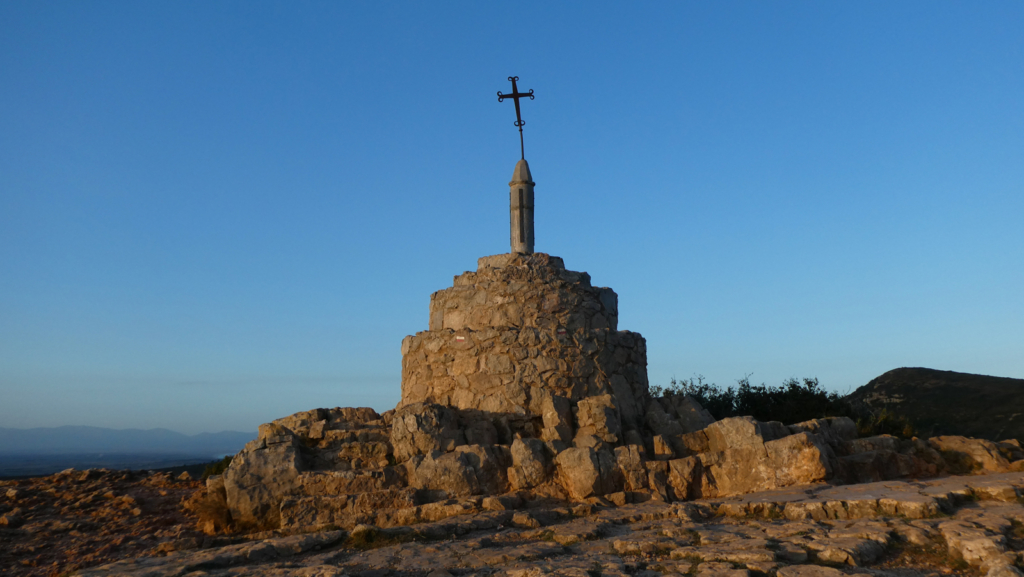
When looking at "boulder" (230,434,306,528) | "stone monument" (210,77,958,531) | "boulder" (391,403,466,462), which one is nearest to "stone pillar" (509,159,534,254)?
"stone monument" (210,77,958,531)

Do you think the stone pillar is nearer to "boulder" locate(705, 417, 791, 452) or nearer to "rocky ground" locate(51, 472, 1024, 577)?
"boulder" locate(705, 417, 791, 452)

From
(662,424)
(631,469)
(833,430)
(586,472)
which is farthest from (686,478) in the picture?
(833,430)

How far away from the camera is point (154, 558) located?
7.92 m

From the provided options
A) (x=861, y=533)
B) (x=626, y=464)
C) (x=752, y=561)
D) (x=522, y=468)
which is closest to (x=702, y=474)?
(x=626, y=464)

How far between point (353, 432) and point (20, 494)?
5.98 meters

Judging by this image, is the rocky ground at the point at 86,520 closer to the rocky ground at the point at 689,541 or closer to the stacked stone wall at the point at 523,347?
the rocky ground at the point at 689,541

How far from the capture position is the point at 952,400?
103ft

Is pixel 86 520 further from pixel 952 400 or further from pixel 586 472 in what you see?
pixel 952 400

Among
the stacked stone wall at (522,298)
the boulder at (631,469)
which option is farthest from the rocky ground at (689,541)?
the stacked stone wall at (522,298)

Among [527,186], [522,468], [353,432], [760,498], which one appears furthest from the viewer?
[527,186]

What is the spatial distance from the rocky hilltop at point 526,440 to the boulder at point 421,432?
21 millimetres

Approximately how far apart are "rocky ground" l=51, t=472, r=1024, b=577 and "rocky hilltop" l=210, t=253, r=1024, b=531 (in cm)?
65

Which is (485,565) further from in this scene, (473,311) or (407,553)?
(473,311)

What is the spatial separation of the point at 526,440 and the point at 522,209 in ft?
17.9
